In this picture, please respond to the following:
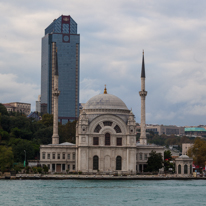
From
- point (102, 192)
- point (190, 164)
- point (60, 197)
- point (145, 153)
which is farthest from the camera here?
point (145, 153)

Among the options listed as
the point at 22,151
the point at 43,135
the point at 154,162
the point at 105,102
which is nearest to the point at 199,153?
the point at 154,162

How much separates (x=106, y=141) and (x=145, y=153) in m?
8.81

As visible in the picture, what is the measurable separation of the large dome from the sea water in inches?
829

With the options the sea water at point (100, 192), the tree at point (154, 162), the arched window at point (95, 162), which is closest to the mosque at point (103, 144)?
the arched window at point (95, 162)

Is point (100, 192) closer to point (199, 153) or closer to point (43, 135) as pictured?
point (199, 153)

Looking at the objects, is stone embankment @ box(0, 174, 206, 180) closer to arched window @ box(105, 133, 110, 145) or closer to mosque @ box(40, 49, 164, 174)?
mosque @ box(40, 49, 164, 174)

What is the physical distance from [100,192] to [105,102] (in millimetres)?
38496

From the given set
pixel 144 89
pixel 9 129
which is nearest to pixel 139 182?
pixel 144 89

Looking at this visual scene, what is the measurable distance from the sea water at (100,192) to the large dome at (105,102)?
21056mm

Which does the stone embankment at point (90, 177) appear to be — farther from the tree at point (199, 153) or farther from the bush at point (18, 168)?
the tree at point (199, 153)

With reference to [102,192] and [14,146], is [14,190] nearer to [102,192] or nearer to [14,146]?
[102,192]

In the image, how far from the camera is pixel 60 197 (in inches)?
2756

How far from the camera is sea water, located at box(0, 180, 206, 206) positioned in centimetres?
6675

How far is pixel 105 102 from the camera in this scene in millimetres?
112125
